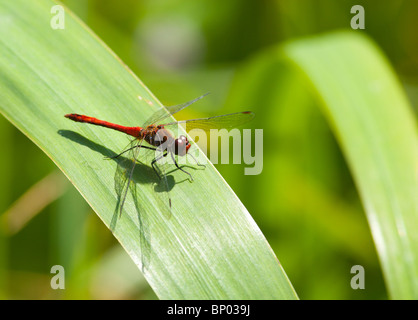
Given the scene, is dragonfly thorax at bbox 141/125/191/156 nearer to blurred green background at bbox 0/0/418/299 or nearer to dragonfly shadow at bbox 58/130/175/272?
dragonfly shadow at bbox 58/130/175/272

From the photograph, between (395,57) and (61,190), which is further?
(395,57)

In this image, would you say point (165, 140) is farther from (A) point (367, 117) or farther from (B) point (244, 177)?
(A) point (367, 117)

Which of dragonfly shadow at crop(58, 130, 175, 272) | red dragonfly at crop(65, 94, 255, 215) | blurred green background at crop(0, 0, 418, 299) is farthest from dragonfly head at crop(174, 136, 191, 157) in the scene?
blurred green background at crop(0, 0, 418, 299)

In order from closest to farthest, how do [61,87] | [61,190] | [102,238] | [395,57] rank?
[61,87] < [61,190] < [102,238] < [395,57]

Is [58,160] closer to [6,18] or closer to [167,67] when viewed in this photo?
[6,18]

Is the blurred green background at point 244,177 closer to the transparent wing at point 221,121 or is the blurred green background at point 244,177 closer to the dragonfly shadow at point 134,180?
the transparent wing at point 221,121

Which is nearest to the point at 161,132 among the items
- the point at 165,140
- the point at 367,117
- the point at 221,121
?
the point at 165,140

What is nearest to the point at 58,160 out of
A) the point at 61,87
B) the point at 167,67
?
the point at 61,87
